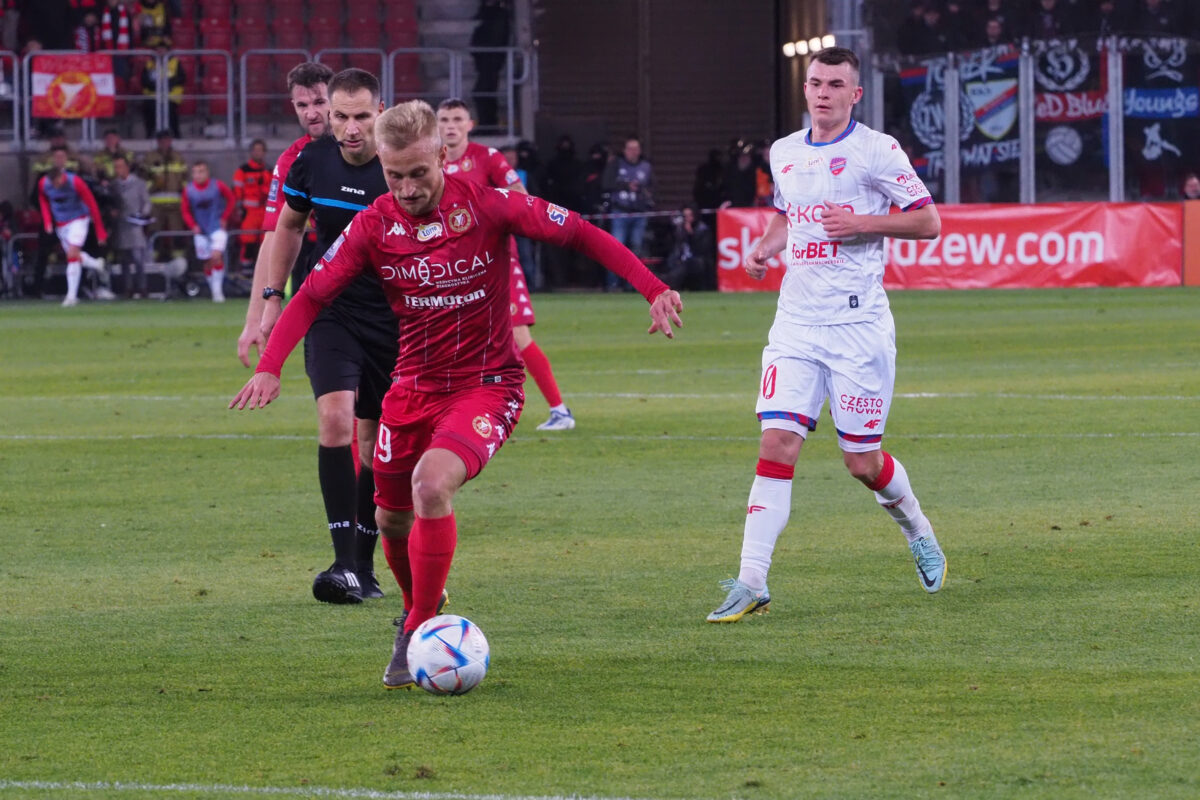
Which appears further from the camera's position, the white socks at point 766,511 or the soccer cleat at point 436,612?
the white socks at point 766,511

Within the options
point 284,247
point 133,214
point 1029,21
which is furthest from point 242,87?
point 284,247

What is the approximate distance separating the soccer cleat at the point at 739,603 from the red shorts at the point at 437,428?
40.5 inches

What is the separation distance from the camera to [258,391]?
5555 mm

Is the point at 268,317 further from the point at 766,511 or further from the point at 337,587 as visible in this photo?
the point at 766,511

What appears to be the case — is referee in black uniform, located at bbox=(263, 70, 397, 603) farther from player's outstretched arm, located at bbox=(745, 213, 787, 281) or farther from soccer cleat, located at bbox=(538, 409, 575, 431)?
soccer cleat, located at bbox=(538, 409, 575, 431)

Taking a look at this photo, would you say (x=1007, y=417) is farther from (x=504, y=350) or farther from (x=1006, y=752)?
(x=1006, y=752)

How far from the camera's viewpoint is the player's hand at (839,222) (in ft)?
21.5

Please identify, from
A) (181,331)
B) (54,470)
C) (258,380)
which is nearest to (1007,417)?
(54,470)

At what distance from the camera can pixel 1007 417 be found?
1265 cm

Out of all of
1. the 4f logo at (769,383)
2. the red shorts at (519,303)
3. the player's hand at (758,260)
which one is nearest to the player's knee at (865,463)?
the 4f logo at (769,383)

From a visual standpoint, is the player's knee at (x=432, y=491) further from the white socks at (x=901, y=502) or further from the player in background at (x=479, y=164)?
the player in background at (x=479, y=164)

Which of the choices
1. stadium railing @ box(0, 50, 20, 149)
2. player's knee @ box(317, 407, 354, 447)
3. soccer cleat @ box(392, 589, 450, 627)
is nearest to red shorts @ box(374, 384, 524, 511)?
soccer cleat @ box(392, 589, 450, 627)

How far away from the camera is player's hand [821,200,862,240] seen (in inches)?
258

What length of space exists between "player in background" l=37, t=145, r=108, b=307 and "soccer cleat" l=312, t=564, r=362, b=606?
2059 centimetres
